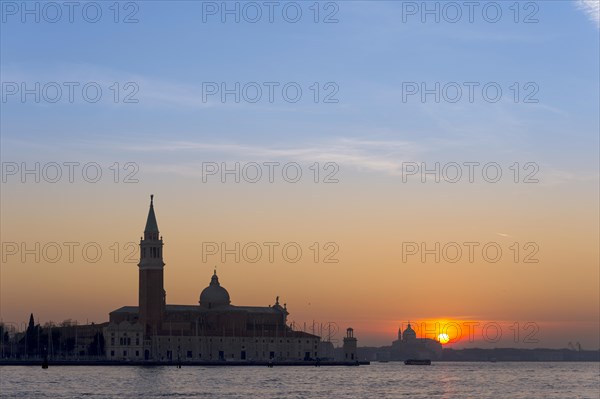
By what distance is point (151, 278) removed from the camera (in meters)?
187

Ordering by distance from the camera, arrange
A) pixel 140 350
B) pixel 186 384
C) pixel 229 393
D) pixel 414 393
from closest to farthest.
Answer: pixel 229 393 → pixel 414 393 → pixel 186 384 → pixel 140 350

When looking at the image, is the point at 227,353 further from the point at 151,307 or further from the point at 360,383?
the point at 360,383

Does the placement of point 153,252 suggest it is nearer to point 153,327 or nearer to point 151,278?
point 151,278

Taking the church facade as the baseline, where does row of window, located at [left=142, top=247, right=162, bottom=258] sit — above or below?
above

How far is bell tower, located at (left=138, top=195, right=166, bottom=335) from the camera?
18738cm

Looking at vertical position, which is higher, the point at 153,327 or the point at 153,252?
the point at 153,252

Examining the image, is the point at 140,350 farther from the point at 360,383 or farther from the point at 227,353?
the point at 360,383

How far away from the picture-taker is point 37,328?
196 meters

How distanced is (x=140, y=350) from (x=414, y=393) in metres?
88.6

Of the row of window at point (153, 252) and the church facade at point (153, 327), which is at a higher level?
the row of window at point (153, 252)

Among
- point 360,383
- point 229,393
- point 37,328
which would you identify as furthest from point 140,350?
point 229,393

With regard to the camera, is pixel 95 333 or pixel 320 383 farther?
pixel 95 333

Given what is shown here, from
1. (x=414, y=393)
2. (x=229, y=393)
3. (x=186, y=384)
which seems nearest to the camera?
(x=229, y=393)

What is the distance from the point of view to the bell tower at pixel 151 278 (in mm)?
187375
